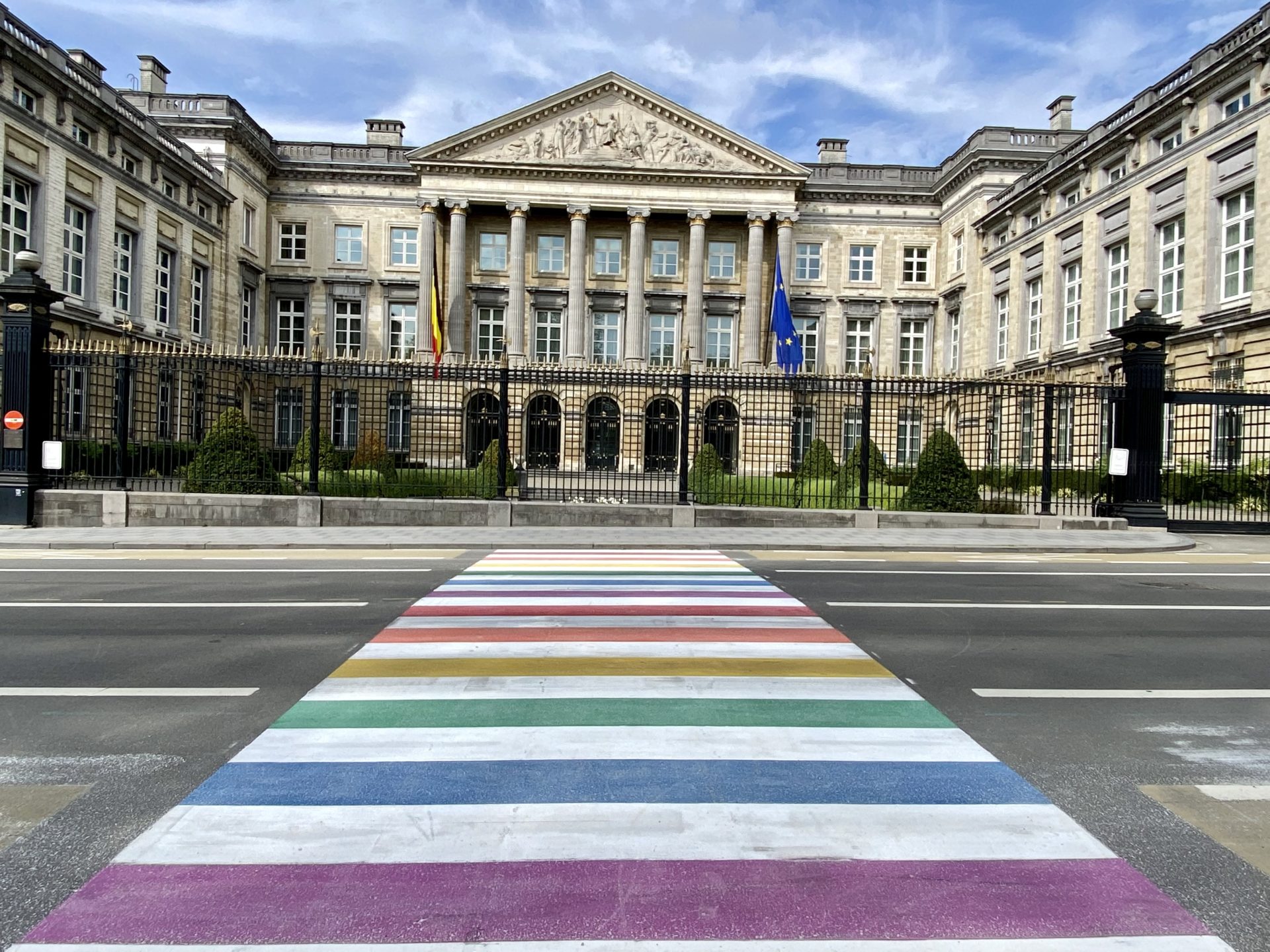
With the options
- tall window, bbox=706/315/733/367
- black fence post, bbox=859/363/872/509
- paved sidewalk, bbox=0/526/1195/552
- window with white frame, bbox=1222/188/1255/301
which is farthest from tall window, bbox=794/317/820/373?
paved sidewalk, bbox=0/526/1195/552

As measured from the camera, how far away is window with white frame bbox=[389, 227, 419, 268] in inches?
2025

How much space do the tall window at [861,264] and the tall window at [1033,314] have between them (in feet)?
37.4

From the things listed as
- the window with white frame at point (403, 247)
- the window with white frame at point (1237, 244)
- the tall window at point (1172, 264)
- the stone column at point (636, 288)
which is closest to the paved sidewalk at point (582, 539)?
the window with white frame at point (1237, 244)

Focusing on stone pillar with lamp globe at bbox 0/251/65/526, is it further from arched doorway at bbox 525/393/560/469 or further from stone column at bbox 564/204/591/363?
stone column at bbox 564/204/591/363

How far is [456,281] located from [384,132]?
14.5 meters

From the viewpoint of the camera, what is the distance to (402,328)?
2025 inches

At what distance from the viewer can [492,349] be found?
49.7 metres

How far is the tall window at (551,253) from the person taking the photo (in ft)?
166

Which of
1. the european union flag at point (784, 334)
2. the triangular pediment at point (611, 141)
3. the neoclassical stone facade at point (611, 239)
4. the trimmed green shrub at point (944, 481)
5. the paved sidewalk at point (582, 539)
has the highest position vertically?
the triangular pediment at point (611, 141)

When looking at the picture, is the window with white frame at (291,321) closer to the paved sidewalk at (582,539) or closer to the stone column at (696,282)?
the stone column at (696,282)

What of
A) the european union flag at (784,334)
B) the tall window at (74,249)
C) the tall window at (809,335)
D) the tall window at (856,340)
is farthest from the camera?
the tall window at (856,340)

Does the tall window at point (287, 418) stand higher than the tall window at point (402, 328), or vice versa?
the tall window at point (402, 328)

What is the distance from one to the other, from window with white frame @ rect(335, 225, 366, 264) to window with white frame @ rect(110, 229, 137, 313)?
15.1 m

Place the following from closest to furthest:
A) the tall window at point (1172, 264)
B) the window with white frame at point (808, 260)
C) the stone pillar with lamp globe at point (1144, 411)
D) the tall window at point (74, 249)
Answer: the stone pillar with lamp globe at point (1144, 411) < the tall window at point (1172, 264) < the tall window at point (74, 249) < the window with white frame at point (808, 260)
